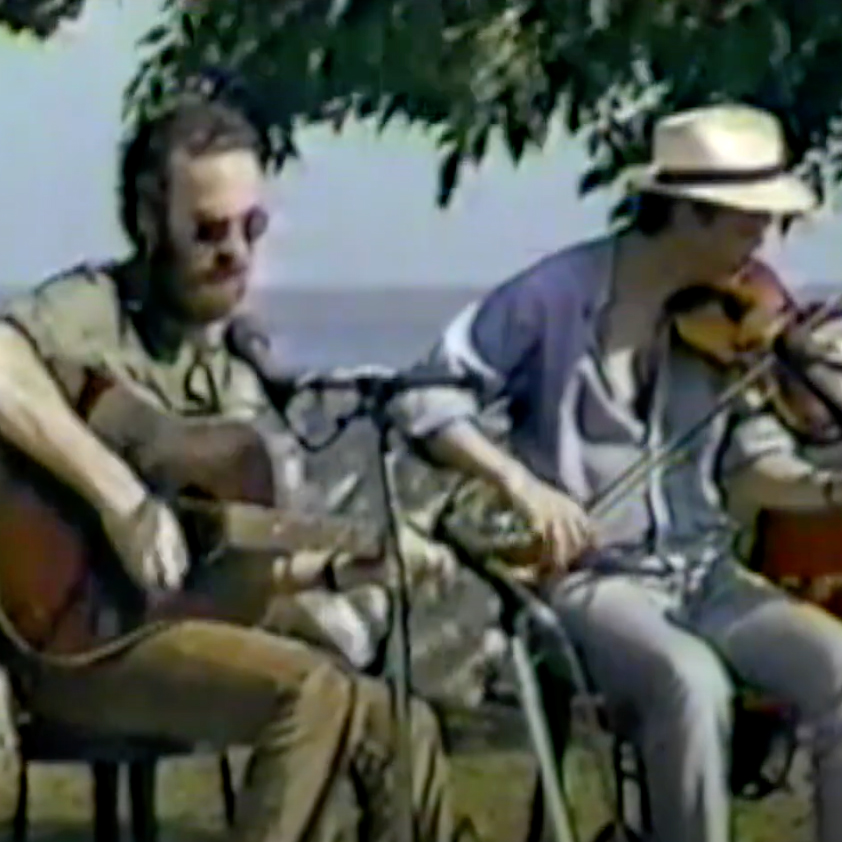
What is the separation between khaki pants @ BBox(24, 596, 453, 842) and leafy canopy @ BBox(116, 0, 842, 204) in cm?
78

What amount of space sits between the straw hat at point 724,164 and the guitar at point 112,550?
2.46 ft

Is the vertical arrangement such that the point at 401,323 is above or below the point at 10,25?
below

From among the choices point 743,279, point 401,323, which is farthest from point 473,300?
point 743,279

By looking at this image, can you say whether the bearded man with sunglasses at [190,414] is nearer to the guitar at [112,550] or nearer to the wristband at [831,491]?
the guitar at [112,550]

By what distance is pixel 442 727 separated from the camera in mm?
4887

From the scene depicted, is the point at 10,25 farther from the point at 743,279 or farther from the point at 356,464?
the point at 743,279

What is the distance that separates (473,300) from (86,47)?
720 mm

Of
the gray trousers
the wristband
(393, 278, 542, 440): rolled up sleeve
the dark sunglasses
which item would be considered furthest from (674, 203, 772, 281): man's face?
the dark sunglasses

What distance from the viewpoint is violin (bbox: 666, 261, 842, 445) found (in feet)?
15.8

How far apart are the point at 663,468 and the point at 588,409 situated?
0.15 meters

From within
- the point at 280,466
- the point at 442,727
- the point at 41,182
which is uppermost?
the point at 41,182

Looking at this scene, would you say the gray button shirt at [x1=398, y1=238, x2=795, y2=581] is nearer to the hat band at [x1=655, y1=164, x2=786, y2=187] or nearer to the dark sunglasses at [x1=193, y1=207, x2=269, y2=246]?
the hat band at [x1=655, y1=164, x2=786, y2=187]

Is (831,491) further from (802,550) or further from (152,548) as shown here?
(152,548)

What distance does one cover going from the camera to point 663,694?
473cm
